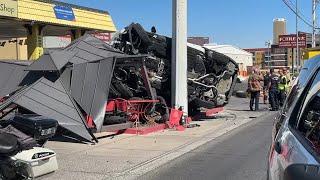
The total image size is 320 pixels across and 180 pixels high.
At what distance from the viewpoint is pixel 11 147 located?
21.1ft

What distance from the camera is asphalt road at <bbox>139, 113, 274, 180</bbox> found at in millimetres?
8336

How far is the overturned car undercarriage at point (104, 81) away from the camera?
11.1 metres

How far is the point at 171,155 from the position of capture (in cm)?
1033

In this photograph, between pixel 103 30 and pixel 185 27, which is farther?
pixel 103 30

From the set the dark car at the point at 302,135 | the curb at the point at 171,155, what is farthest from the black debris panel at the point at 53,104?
the dark car at the point at 302,135

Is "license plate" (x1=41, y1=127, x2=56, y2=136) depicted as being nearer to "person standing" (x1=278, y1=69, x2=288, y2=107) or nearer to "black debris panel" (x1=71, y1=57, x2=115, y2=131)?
"black debris panel" (x1=71, y1=57, x2=115, y2=131)

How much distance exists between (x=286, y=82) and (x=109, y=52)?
1107cm

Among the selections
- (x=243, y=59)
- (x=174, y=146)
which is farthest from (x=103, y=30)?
(x=243, y=59)

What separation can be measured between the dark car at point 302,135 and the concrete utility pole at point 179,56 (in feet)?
36.0

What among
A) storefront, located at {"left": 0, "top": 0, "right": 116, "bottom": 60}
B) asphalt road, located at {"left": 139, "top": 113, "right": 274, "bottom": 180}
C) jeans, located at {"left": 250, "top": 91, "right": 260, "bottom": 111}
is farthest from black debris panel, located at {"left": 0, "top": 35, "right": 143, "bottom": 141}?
storefront, located at {"left": 0, "top": 0, "right": 116, "bottom": 60}

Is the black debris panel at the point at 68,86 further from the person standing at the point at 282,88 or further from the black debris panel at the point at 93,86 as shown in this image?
the person standing at the point at 282,88

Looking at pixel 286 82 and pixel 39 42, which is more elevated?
pixel 39 42

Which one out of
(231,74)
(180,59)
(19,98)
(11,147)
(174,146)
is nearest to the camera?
(11,147)

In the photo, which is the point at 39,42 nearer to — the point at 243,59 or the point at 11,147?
the point at 11,147
